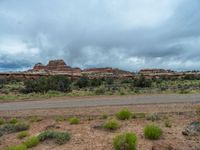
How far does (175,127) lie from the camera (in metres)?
14.3

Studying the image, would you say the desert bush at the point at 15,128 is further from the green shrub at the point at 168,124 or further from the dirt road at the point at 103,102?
the dirt road at the point at 103,102

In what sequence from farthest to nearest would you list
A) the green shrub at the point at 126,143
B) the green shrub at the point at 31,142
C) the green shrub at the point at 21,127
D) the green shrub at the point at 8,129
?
1. the green shrub at the point at 21,127
2. the green shrub at the point at 8,129
3. the green shrub at the point at 31,142
4. the green shrub at the point at 126,143

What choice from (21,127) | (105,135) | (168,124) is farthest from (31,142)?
(168,124)

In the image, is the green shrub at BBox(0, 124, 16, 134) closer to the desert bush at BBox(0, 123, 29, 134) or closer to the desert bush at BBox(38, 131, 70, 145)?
the desert bush at BBox(0, 123, 29, 134)

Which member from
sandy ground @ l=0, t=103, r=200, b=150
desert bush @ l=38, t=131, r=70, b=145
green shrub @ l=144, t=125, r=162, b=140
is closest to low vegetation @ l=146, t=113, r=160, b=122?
sandy ground @ l=0, t=103, r=200, b=150

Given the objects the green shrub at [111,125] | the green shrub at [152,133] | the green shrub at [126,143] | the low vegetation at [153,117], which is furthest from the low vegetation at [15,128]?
the green shrub at [152,133]

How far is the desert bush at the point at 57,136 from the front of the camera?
13.2m

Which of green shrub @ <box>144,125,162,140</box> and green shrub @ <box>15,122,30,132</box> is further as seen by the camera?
green shrub @ <box>15,122,30,132</box>

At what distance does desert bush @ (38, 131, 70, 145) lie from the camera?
1320 centimetres

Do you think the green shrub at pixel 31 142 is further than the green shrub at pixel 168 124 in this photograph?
No

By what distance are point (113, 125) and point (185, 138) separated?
10.4 ft

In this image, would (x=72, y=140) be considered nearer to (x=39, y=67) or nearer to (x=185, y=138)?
(x=185, y=138)

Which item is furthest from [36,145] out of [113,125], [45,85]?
[45,85]

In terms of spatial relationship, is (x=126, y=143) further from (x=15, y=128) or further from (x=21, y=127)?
(x=15, y=128)
